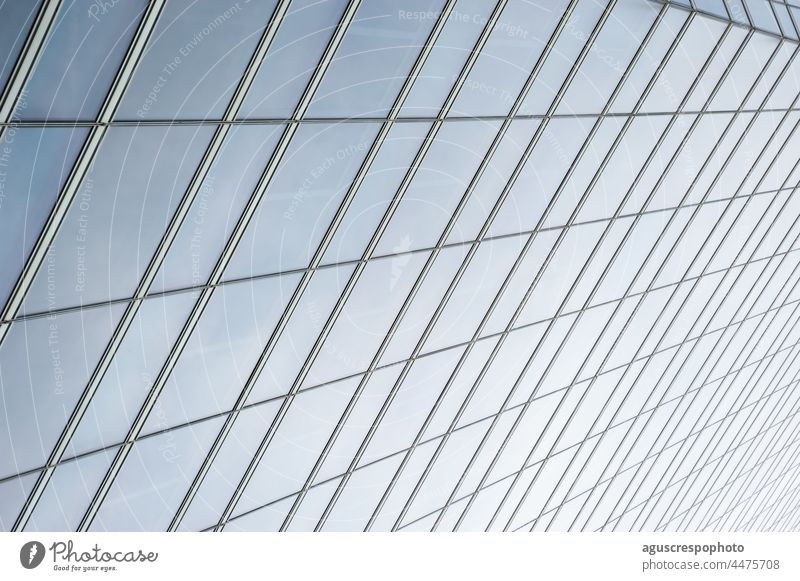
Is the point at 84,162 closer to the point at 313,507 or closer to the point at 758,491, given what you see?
the point at 313,507

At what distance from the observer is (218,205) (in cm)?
1195

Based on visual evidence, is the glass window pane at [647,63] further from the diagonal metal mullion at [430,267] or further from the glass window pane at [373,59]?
the glass window pane at [373,59]

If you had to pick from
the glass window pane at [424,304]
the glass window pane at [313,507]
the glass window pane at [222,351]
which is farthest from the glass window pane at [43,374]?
the glass window pane at [424,304]

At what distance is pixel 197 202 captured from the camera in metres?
11.6

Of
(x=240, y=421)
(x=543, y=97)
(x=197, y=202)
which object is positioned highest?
(x=543, y=97)

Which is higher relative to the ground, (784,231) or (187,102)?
(784,231)

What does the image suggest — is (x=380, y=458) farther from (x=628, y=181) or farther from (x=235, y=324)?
(x=628, y=181)

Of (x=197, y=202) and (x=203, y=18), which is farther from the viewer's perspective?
(x=197, y=202)

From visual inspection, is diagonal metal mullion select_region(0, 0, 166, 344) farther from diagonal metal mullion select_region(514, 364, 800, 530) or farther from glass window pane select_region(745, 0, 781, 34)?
diagonal metal mullion select_region(514, 364, 800, 530)

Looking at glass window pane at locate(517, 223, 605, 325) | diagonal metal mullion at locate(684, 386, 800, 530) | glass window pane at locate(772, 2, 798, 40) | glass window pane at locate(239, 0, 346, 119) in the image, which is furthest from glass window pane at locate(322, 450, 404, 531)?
diagonal metal mullion at locate(684, 386, 800, 530)

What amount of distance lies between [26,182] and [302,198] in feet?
15.3

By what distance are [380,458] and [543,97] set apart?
31.0 feet

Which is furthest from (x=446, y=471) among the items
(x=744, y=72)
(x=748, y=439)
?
(x=748, y=439)

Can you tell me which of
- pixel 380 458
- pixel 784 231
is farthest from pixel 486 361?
pixel 784 231
